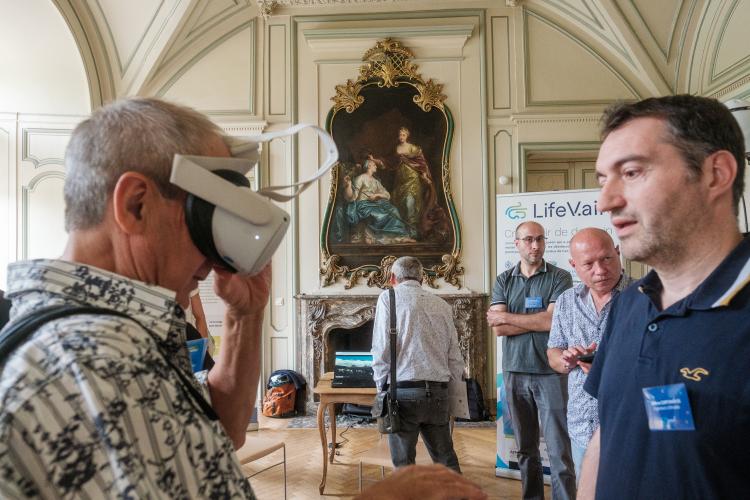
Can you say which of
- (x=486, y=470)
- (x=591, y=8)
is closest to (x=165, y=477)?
(x=486, y=470)

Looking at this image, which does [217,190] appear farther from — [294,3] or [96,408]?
[294,3]

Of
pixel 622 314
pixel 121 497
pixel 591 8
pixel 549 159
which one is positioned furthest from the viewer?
pixel 549 159

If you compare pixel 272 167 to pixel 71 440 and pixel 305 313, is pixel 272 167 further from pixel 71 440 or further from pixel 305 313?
pixel 71 440

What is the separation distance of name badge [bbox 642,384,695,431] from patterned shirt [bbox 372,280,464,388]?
82.2 inches

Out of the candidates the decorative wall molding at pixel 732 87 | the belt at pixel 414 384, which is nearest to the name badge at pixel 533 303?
the belt at pixel 414 384

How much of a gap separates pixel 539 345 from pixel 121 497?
10.7 ft

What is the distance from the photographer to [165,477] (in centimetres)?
59

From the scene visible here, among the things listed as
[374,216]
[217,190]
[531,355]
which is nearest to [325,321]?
[374,216]

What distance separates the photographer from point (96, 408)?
1.73ft

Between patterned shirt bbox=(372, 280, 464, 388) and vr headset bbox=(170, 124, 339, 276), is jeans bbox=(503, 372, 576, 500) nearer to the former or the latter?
patterned shirt bbox=(372, 280, 464, 388)

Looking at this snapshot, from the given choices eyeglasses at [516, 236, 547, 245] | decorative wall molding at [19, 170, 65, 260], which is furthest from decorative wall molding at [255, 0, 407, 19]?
Answer: eyeglasses at [516, 236, 547, 245]

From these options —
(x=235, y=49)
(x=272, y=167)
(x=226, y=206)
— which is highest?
(x=235, y=49)

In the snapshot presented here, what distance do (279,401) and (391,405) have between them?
3.61 metres

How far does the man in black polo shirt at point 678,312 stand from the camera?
A: 97cm
